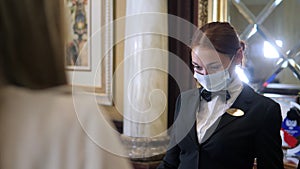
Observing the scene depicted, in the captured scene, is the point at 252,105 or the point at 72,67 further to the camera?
the point at 72,67

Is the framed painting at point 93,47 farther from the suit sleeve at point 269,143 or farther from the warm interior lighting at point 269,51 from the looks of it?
the suit sleeve at point 269,143

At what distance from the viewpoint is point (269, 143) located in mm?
1279

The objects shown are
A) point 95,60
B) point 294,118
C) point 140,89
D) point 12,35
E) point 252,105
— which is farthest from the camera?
point 95,60

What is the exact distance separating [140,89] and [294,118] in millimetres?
878

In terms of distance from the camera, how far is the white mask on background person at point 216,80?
4.74 feet

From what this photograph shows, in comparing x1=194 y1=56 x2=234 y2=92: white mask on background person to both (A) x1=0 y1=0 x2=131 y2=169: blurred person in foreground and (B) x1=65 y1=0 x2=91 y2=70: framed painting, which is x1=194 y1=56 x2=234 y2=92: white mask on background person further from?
(B) x1=65 y1=0 x2=91 y2=70: framed painting

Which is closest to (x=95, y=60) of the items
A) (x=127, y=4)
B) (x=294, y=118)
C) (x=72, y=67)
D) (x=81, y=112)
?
(x=72, y=67)

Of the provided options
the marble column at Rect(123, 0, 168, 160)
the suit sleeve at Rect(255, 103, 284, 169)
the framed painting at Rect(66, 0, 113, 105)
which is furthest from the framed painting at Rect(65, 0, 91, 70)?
the suit sleeve at Rect(255, 103, 284, 169)

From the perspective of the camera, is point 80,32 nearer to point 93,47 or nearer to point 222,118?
point 93,47

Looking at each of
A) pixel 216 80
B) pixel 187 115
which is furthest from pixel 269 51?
pixel 187 115

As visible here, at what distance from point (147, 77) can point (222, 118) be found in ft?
3.12

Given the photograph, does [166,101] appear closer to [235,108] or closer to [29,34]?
[235,108]

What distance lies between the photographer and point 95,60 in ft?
9.34

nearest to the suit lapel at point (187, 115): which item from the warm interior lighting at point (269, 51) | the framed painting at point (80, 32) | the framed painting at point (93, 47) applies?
the warm interior lighting at point (269, 51)
